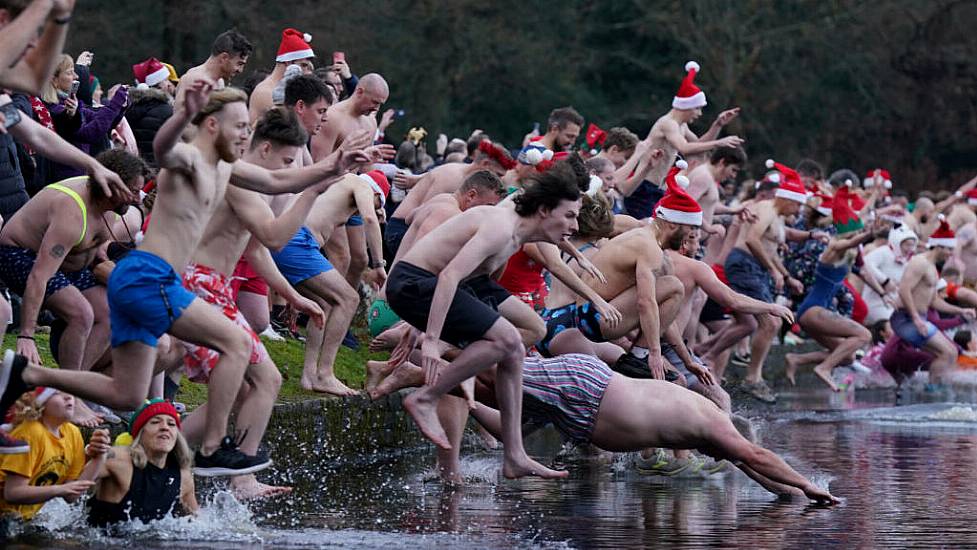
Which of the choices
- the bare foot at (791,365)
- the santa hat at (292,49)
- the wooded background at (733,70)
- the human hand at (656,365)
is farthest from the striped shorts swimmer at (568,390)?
the wooded background at (733,70)

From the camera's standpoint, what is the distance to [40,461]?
7332 mm

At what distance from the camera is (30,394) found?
743 cm

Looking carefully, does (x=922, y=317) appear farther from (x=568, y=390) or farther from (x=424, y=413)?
(x=424, y=413)

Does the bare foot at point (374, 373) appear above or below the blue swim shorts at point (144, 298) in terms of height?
above

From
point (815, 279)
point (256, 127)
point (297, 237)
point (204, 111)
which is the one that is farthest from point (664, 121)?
point (204, 111)

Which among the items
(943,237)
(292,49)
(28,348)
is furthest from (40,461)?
(943,237)

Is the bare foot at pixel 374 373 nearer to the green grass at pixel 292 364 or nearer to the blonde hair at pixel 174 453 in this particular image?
the green grass at pixel 292 364

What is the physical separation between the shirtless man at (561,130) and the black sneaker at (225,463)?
668 cm

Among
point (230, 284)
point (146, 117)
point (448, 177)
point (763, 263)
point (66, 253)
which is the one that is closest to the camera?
point (230, 284)

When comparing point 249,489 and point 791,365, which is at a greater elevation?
point 791,365

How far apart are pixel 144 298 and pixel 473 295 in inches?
94.0

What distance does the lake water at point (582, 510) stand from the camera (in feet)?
24.8

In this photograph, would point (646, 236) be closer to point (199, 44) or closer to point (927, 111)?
point (199, 44)

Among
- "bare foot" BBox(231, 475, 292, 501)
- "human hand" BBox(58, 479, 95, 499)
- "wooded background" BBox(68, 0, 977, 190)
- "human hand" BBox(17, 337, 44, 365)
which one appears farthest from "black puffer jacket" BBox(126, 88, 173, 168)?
"wooded background" BBox(68, 0, 977, 190)
